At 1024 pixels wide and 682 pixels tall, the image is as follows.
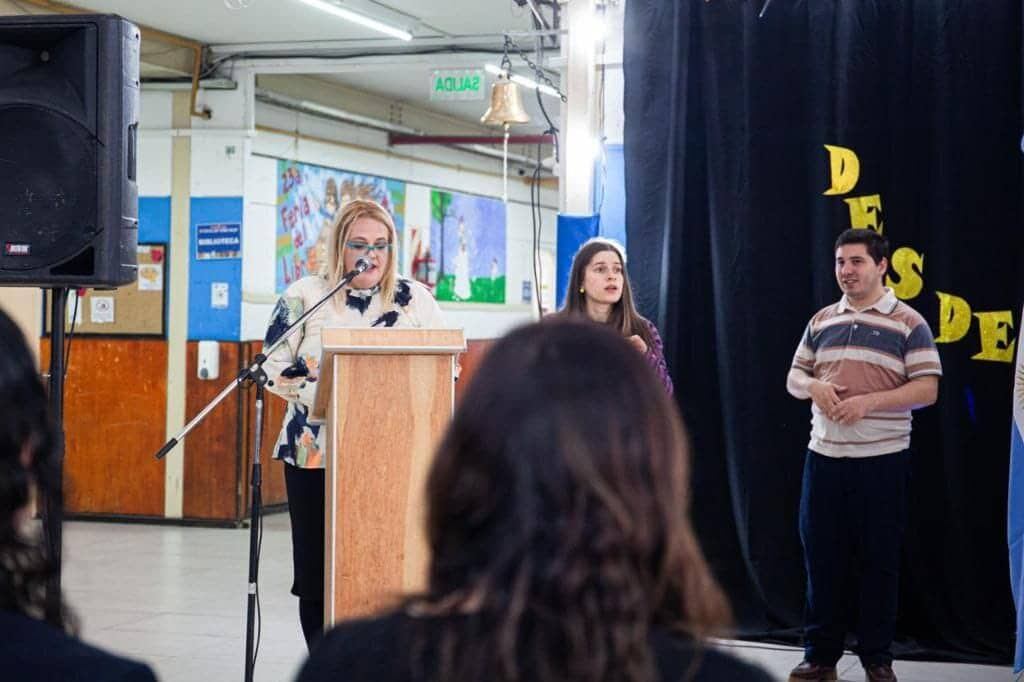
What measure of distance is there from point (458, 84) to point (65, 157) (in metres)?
5.18

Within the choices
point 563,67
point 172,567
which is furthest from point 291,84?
point 563,67

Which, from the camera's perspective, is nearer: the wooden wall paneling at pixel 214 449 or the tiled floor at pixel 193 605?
the tiled floor at pixel 193 605

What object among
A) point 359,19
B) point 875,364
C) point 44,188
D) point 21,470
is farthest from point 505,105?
point 21,470

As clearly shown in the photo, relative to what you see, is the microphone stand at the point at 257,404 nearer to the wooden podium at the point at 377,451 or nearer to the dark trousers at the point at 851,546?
the wooden podium at the point at 377,451

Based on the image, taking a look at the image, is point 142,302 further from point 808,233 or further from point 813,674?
point 813,674

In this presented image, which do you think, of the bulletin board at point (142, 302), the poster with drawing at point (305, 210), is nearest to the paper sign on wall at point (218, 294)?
the bulletin board at point (142, 302)

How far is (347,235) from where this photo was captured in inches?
155

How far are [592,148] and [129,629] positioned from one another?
106 inches

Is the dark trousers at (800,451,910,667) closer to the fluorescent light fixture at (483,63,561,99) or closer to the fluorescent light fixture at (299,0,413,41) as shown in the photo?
the fluorescent light fixture at (299,0,413,41)

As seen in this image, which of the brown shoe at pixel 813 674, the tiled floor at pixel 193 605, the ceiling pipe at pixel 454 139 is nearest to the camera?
the brown shoe at pixel 813 674

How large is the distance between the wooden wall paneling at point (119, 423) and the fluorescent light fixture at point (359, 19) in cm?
238

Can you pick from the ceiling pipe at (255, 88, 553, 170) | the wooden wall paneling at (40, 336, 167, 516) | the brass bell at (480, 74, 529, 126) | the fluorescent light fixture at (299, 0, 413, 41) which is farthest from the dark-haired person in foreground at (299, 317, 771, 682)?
the wooden wall paneling at (40, 336, 167, 516)

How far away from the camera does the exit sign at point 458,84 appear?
8477 millimetres

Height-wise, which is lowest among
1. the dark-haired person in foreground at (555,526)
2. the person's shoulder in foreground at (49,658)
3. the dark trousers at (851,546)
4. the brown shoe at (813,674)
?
the brown shoe at (813,674)
